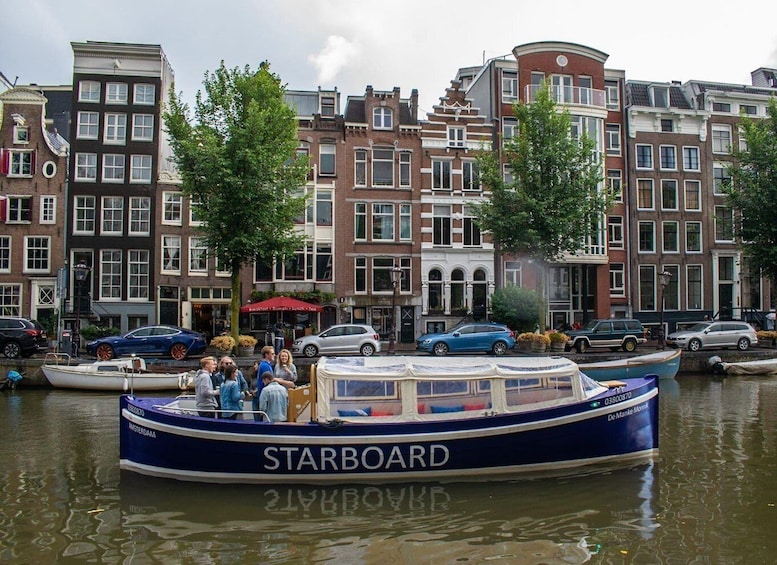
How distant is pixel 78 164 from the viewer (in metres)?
36.8

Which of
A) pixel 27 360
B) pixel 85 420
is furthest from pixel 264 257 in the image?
pixel 85 420

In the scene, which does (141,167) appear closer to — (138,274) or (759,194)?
(138,274)

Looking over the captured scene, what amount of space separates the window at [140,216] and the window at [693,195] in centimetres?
3472

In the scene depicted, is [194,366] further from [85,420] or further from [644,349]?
[644,349]

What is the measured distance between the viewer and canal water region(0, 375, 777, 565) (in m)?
8.46

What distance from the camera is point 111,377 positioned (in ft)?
74.5

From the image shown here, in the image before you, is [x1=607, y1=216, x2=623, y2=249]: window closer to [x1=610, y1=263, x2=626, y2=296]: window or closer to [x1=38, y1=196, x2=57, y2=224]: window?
[x1=610, y1=263, x2=626, y2=296]: window

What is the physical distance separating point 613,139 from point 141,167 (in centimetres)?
3008

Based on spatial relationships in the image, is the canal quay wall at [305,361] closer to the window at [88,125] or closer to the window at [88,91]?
the window at [88,125]

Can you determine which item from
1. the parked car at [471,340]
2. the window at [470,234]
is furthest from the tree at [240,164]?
the window at [470,234]

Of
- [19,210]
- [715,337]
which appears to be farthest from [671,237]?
[19,210]

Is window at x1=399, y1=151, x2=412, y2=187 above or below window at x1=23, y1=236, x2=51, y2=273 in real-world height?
above

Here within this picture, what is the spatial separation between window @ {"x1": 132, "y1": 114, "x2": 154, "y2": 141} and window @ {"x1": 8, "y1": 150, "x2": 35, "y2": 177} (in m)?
5.97

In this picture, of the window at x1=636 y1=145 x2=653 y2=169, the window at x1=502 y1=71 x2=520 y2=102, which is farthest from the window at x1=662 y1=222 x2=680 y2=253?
the window at x1=502 y1=71 x2=520 y2=102
